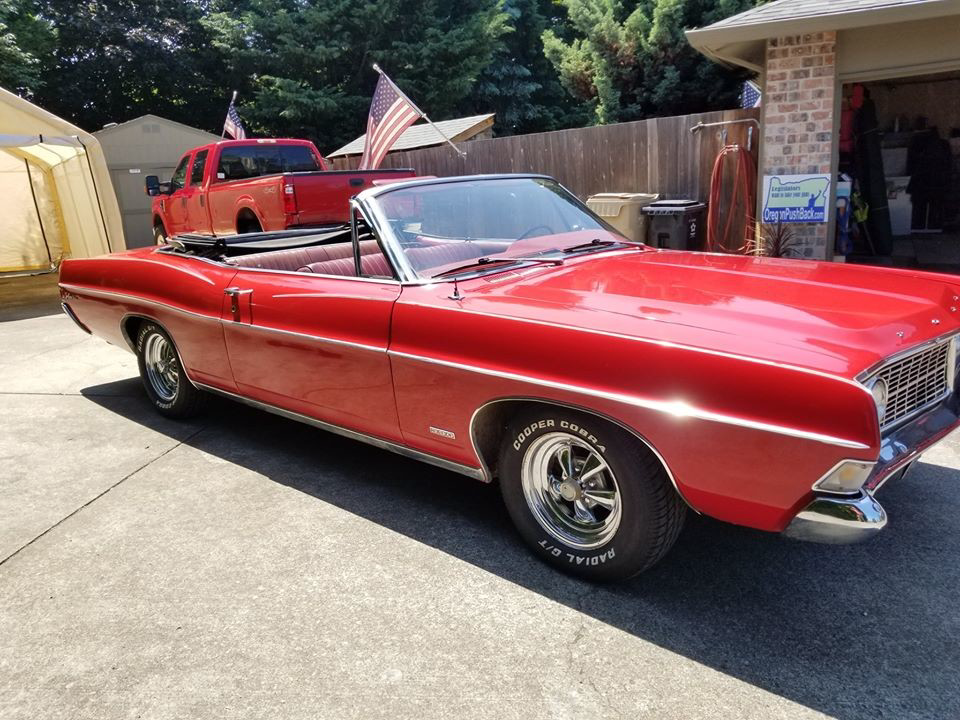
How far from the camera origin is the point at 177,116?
2786 cm

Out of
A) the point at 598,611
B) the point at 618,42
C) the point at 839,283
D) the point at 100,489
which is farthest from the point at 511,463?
the point at 618,42

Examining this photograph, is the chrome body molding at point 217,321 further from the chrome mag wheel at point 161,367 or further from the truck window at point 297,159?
the truck window at point 297,159

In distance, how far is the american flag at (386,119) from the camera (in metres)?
10.5

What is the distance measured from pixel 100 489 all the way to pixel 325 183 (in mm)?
6547

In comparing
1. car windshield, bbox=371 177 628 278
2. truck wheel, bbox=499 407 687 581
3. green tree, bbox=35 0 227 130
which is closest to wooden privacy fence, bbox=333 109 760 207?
car windshield, bbox=371 177 628 278

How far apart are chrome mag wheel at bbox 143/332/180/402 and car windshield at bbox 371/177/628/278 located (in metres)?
2.24

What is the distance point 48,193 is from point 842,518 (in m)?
15.1

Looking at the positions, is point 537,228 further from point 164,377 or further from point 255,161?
point 255,161

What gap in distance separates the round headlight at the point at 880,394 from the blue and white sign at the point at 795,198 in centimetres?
612

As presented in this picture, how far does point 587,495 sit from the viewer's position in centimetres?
293

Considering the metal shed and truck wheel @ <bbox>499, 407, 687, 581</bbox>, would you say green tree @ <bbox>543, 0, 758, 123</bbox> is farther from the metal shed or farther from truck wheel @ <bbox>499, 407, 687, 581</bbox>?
truck wheel @ <bbox>499, 407, 687, 581</bbox>

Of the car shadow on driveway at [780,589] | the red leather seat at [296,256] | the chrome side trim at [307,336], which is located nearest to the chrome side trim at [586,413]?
the car shadow on driveway at [780,589]

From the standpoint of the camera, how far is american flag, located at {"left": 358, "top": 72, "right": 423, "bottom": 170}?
1051 centimetres

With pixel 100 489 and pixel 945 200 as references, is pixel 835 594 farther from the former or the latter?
pixel 945 200
